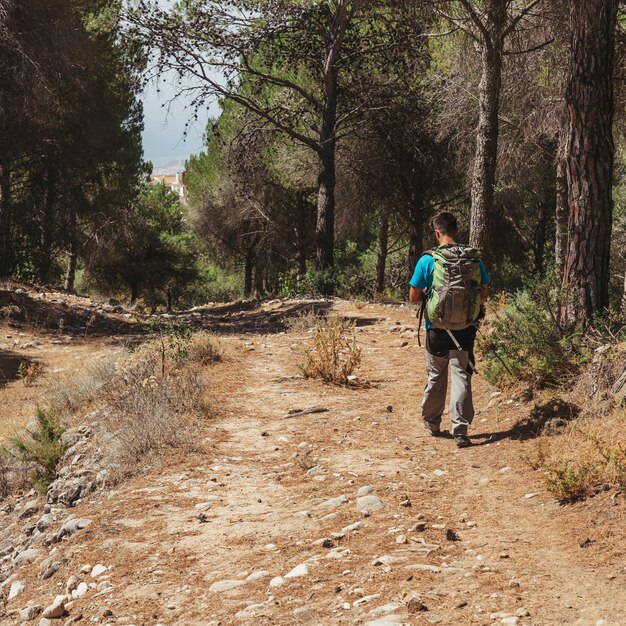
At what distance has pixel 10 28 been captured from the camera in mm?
17875

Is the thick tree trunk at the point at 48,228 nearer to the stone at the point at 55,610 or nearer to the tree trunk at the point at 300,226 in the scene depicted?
the tree trunk at the point at 300,226

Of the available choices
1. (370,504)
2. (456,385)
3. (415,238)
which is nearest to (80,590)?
(370,504)

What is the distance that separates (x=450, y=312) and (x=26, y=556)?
3.65 m

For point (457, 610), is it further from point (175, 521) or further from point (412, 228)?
point (412, 228)

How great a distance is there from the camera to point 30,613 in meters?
4.66

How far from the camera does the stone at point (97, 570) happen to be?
4.84 m

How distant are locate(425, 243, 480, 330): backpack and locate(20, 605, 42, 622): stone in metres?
3.63

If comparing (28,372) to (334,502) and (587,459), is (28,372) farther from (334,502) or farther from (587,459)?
(587,459)

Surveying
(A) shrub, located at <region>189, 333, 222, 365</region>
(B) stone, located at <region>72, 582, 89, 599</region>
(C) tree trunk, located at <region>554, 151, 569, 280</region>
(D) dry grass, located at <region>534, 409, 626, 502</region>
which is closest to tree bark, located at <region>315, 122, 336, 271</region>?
(C) tree trunk, located at <region>554, 151, 569, 280</region>

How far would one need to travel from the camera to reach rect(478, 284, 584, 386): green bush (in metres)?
7.46

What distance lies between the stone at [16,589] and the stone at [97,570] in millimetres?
598

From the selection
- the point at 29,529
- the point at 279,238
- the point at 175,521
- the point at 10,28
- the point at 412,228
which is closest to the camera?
the point at 175,521

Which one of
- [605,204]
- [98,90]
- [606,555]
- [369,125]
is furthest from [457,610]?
[98,90]

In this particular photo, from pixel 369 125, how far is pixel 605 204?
17065mm
